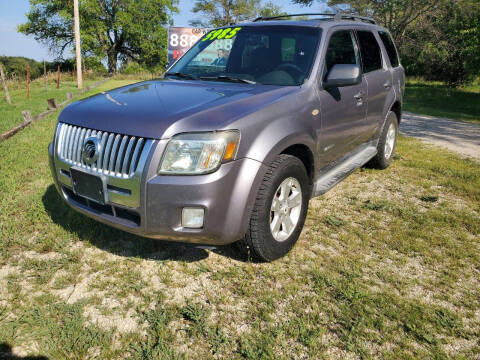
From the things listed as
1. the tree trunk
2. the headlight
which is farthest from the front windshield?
the tree trunk

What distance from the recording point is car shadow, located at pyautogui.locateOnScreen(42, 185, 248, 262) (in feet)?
10.1

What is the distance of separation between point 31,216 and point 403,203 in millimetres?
3898

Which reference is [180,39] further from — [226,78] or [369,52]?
[226,78]

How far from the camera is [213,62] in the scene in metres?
3.76

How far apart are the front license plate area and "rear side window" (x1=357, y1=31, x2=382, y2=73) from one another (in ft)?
10.1

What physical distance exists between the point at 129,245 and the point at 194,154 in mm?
1293

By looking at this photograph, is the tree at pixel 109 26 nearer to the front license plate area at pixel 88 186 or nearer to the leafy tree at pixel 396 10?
the leafy tree at pixel 396 10

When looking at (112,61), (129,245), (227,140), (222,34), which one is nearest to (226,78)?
(222,34)

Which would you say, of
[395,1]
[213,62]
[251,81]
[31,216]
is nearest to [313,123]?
[251,81]

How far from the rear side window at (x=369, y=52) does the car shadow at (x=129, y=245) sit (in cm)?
263

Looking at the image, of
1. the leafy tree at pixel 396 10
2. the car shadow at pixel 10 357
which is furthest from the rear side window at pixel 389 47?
the leafy tree at pixel 396 10

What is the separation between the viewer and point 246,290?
103 inches

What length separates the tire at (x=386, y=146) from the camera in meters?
5.04

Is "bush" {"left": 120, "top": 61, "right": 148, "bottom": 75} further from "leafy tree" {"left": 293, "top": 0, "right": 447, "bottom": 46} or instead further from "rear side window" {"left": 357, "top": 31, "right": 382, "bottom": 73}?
"rear side window" {"left": 357, "top": 31, "right": 382, "bottom": 73}
